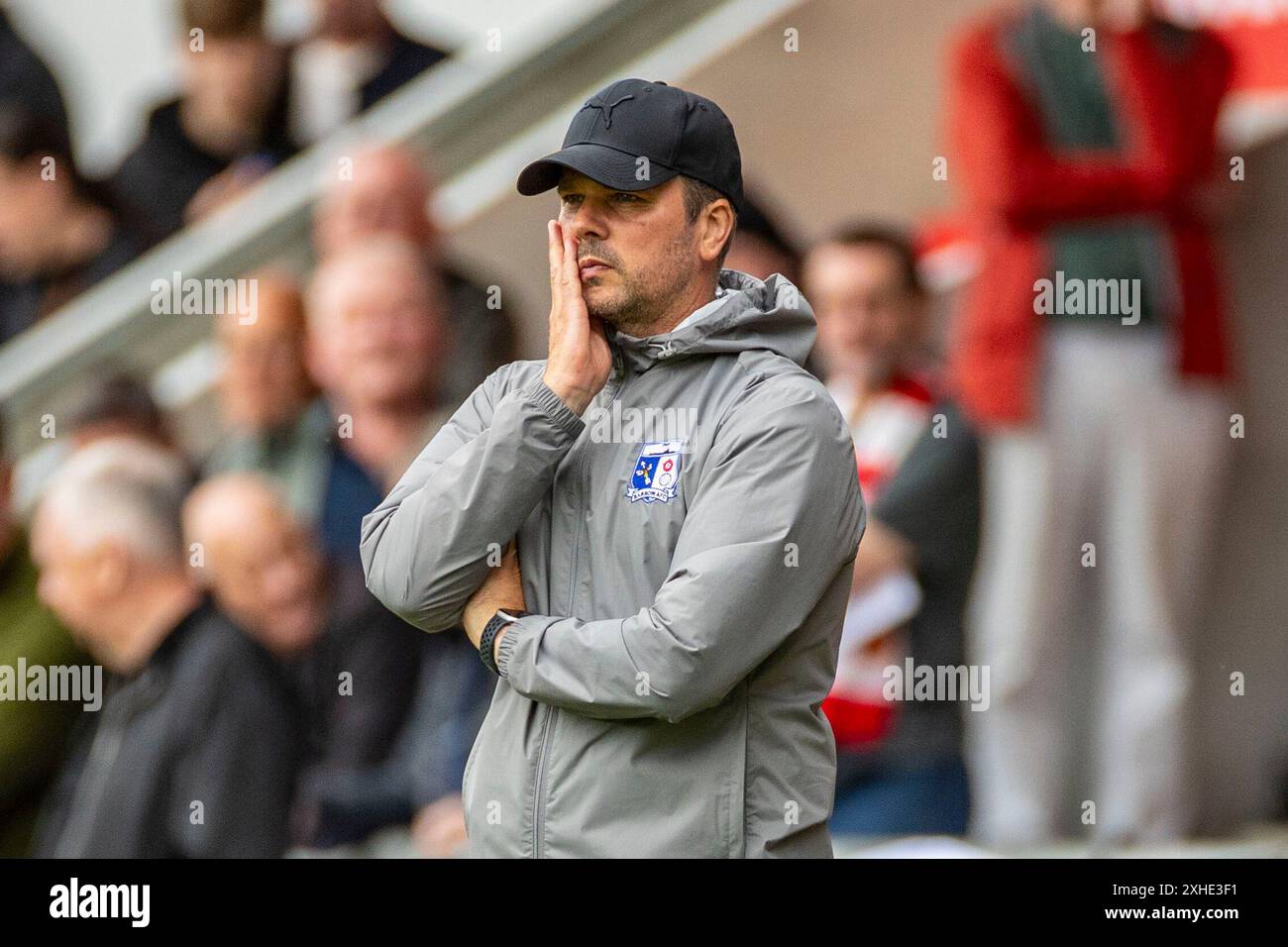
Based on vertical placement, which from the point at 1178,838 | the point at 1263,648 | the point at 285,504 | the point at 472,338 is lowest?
the point at 1178,838

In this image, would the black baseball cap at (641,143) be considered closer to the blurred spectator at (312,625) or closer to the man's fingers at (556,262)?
the man's fingers at (556,262)

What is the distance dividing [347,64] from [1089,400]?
102 inches

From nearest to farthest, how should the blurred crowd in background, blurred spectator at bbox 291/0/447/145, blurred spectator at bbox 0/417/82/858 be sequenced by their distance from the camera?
the blurred crowd in background, blurred spectator at bbox 0/417/82/858, blurred spectator at bbox 291/0/447/145

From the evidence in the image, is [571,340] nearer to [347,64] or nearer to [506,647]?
[506,647]

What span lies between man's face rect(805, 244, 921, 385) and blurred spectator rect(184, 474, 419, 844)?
4.88 ft

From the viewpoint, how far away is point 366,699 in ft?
18.1

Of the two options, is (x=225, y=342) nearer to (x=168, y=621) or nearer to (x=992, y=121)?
(x=168, y=621)

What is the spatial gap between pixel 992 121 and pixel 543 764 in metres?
3.37

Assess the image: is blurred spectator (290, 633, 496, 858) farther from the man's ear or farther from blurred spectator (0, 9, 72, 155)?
the man's ear

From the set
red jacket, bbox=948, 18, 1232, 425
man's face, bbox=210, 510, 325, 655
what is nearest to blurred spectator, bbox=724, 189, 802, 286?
red jacket, bbox=948, 18, 1232, 425

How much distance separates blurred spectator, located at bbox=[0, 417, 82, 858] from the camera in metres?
5.73

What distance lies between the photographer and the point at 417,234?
578 centimetres

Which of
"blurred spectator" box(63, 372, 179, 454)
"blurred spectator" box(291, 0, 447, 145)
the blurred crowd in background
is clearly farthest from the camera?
"blurred spectator" box(291, 0, 447, 145)
